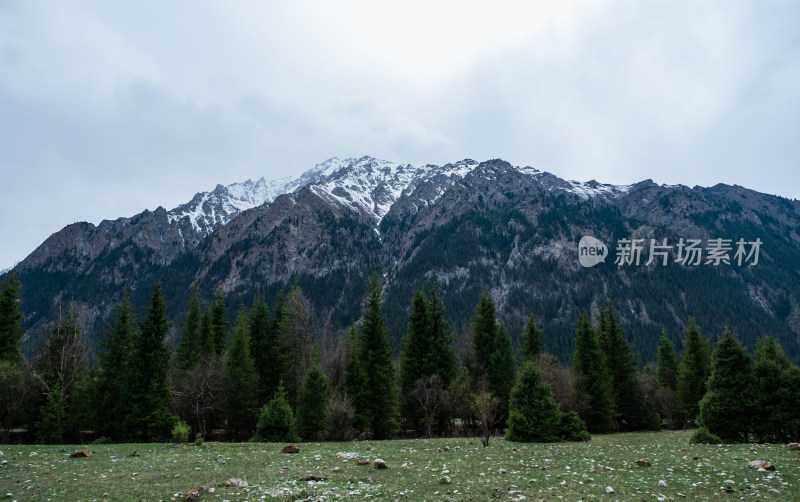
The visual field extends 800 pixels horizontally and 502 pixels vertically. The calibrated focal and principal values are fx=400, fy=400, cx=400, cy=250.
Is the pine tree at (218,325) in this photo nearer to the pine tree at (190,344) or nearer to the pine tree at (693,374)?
the pine tree at (190,344)

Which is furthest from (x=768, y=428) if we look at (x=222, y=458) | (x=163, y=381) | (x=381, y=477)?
(x=163, y=381)

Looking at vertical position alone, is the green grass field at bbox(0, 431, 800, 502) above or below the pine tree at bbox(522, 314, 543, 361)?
below

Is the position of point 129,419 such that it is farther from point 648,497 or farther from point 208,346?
point 648,497

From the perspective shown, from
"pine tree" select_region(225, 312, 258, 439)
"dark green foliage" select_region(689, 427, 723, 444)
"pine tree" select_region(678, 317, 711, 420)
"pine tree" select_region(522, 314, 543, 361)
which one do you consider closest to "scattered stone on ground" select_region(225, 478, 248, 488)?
"dark green foliage" select_region(689, 427, 723, 444)

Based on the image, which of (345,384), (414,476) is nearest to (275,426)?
(345,384)

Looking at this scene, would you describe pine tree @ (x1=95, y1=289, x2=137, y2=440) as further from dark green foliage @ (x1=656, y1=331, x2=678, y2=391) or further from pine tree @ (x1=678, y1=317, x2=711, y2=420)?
dark green foliage @ (x1=656, y1=331, x2=678, y2=391)

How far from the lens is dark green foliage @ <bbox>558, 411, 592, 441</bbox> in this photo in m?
25.1

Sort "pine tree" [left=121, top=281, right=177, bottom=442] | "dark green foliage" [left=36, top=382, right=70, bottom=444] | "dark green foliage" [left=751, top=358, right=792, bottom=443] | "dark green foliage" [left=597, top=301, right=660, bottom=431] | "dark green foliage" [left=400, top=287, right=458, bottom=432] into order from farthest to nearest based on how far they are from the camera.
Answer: "dark green foliage" [left=597, top=301, right=660, bottom=431] < "dark green foliage" [left=400, top=287, right=458, bottom=432] < "pine tree" [left=121, top=281, right=177, bottom=442] < "dark green foliage" [left=36, top=382, right=70, bottom=444] < "dark green foliage" [left=751, top=358, right=792, bottom=443]

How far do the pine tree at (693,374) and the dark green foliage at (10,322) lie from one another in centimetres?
7024

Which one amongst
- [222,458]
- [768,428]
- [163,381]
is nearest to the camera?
[222,458]

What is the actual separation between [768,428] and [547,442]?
11.1 metres

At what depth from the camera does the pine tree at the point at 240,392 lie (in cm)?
3734

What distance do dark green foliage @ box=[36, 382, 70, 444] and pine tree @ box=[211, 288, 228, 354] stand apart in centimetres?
1536

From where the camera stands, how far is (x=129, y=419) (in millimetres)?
29047
